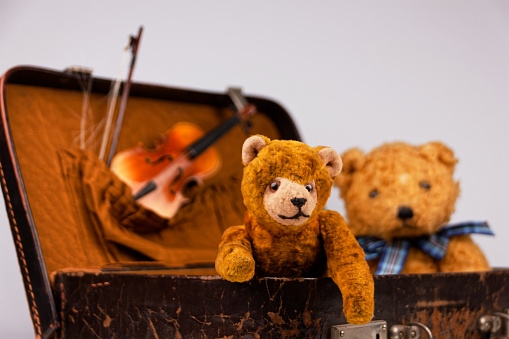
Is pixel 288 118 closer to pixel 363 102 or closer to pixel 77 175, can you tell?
pixel 363 102

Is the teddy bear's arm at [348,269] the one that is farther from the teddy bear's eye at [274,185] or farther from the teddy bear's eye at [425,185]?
the teddy bear's eye at [425,185]

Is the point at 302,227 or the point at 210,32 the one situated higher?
the point at 210,32

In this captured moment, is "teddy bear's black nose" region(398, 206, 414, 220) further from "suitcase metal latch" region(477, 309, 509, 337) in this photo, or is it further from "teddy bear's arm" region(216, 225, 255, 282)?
"teddy bear's arm" region(216, 225, 255, 282)

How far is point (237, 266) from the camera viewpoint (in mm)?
583

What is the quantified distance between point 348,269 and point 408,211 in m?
0.35

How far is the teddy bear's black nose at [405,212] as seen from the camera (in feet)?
3.01

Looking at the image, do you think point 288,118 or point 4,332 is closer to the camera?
point 4,332

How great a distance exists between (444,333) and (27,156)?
72 centimetres

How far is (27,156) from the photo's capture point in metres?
0.92

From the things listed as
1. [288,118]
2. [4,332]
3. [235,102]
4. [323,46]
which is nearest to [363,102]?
[323,46]

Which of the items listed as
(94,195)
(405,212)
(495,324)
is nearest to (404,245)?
(405,212)

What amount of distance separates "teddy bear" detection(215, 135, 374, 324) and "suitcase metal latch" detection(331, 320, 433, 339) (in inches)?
2.9

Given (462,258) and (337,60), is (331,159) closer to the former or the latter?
(462,258)

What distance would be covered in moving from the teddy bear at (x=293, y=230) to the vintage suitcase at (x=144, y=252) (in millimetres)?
31
